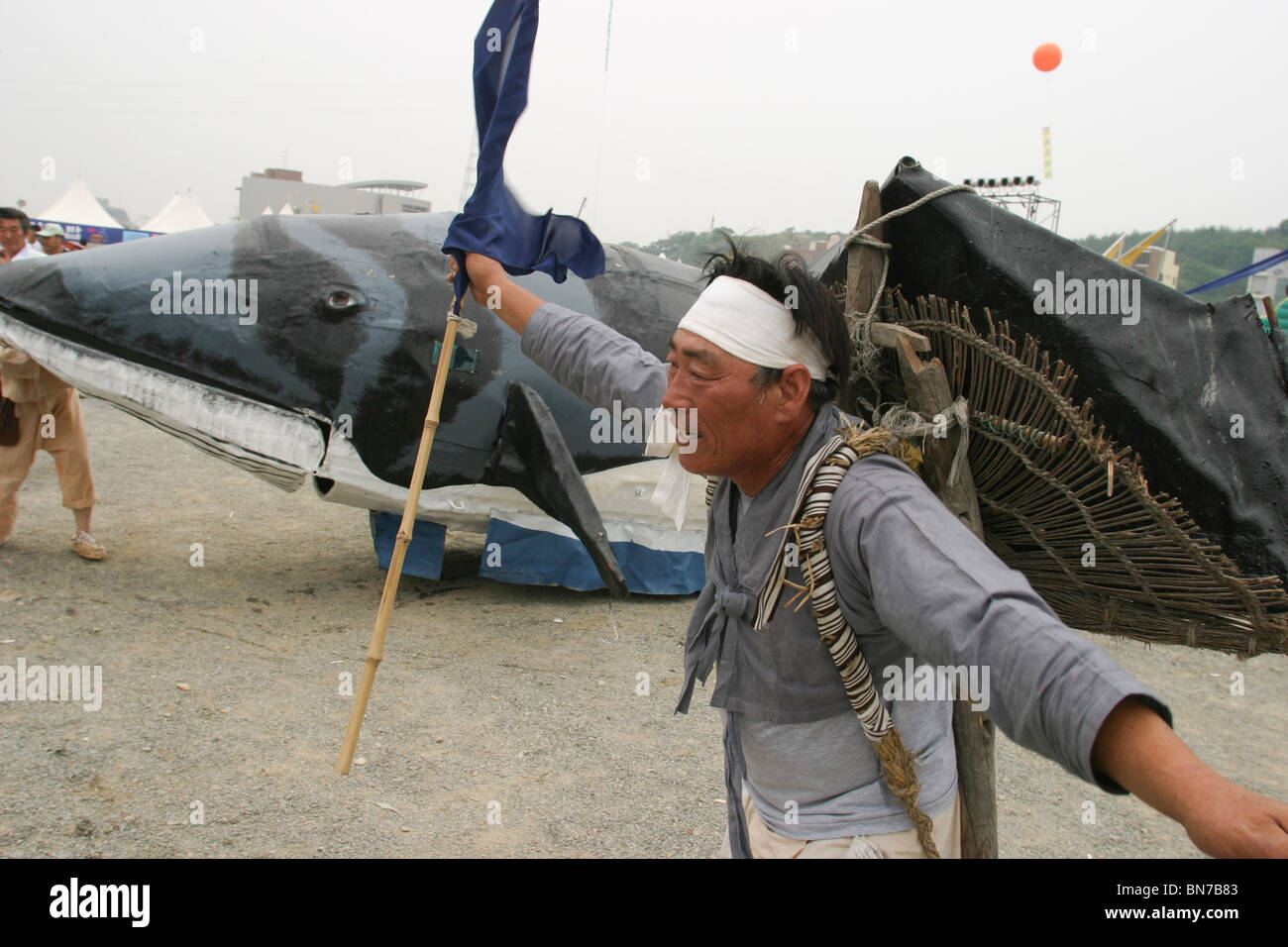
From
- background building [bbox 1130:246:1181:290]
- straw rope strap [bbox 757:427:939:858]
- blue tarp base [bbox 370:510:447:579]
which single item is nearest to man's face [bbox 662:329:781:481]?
straw rope strap [bbox 757:427:939:858]

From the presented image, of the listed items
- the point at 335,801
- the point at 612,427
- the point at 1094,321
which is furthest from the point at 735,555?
the point at 612,427

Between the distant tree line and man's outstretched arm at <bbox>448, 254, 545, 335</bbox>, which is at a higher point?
the distant tree line

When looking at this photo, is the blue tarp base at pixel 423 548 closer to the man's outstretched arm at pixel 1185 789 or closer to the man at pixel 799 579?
the man at pixel 799 579

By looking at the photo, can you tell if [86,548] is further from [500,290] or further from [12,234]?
[500,290]

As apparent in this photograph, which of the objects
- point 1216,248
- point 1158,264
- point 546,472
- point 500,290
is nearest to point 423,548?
point 546,472

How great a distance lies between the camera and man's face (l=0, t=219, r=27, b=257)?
6.27 meters

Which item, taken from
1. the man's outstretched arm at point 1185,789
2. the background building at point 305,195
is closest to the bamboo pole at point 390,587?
the man's outstretched arm at point 1185,789

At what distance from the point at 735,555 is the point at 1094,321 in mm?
817

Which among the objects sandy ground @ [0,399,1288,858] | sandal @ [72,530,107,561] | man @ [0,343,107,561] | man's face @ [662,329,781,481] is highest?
man's face @ [662,329,781,481]

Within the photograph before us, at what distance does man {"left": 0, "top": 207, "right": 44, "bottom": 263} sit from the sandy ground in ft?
6.34

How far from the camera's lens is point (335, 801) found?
334 centimetres

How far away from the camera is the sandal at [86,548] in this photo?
568 centimetres

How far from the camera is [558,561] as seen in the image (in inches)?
222

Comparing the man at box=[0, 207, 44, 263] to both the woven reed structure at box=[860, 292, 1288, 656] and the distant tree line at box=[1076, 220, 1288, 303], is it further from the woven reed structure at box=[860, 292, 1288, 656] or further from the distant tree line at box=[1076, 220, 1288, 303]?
the distant tree line at box=[1076, 220, 1288, 303]
